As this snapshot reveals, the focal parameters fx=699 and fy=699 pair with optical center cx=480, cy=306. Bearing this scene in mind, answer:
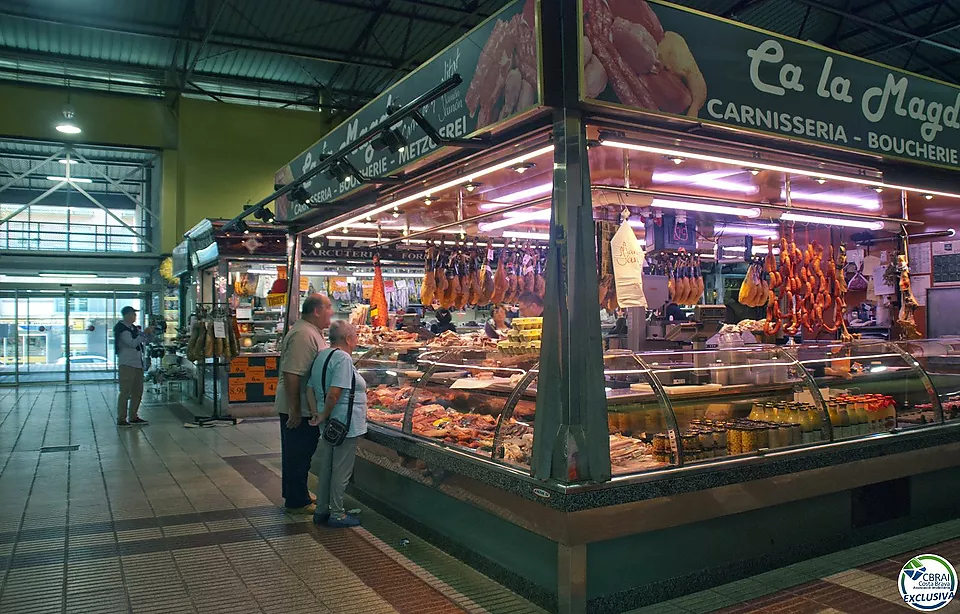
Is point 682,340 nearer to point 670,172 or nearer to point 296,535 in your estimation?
point 670,172

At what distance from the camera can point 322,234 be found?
27.6ft

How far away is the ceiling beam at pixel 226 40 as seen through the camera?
13523mm

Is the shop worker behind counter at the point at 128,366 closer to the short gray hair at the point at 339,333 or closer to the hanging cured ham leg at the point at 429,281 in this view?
the hanging cured ham leg at the point at 429,281

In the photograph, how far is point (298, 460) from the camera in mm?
6062

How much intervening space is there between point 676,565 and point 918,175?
3.96m

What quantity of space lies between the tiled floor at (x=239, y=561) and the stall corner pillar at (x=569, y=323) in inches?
36.6

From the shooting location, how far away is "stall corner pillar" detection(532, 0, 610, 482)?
3.73 m

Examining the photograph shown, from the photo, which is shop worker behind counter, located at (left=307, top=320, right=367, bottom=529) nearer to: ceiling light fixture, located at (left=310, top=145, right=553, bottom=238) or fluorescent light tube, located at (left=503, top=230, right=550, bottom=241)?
ceiling light fixture, located at (left=310, top=145, right=553, bottom=238)

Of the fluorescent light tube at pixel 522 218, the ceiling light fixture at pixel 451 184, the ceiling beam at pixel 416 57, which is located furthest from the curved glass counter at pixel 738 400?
the ceiling beam at pixel 416 57

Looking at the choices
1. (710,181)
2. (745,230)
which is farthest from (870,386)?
(745,230)

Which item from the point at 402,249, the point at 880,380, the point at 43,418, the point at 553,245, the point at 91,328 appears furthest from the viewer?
the point at 91,328

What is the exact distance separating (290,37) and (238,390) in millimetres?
7846

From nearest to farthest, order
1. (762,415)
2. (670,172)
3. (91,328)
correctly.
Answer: (762,415), (670,172), (91,328)

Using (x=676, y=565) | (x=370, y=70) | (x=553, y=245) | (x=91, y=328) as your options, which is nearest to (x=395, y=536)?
(x=676, y=565)
